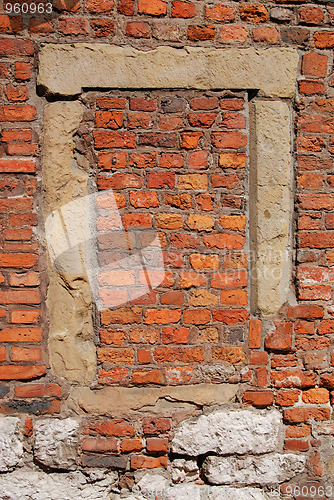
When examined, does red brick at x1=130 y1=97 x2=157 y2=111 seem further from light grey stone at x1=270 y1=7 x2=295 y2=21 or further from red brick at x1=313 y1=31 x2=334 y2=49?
red brick at x1=313 y1=31 x2=334 y2=49

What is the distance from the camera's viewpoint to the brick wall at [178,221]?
1914 mm

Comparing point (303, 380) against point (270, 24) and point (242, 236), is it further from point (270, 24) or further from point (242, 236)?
point (270, 24)

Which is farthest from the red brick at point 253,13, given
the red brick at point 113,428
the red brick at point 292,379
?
the red brick at point 113,428

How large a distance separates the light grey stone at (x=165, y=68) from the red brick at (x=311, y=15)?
0.58ft

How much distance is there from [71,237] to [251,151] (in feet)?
3.18

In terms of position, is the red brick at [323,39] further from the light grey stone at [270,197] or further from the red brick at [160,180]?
the red brick at [160,180]

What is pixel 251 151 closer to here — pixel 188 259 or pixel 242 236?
pixel 242 236

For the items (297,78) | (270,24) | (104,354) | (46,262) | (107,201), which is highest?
(270,24)

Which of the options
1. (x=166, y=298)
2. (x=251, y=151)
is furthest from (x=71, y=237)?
(x=251, y=151)

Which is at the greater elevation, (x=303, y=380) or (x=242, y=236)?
(x=242, y=236)

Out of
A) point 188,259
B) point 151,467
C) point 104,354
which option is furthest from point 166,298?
point 151,467

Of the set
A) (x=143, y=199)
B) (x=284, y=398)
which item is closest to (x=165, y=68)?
(x=143, y=199)

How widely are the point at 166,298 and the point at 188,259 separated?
218 millimetres

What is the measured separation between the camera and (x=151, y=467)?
193 centimetres
